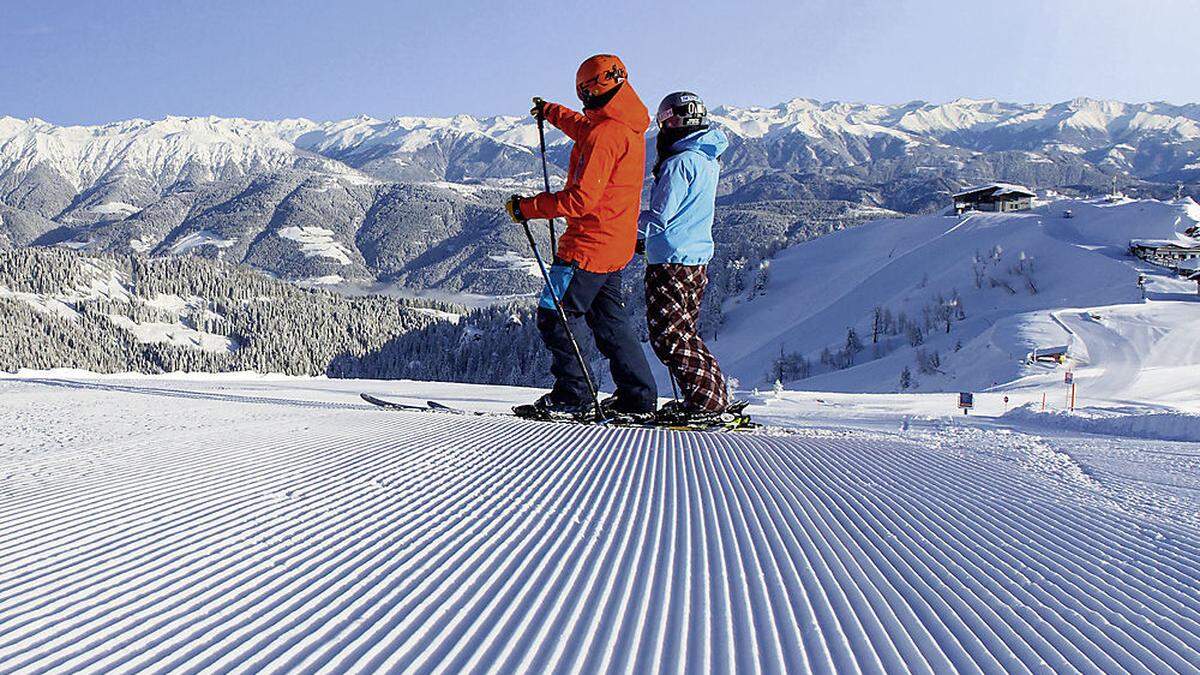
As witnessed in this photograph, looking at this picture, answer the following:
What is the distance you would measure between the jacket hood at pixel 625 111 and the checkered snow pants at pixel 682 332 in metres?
1.38

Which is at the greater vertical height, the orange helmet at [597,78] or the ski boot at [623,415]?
the orange helmet at [597,78]

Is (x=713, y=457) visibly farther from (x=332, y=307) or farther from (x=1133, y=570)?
(x=332, y=307)

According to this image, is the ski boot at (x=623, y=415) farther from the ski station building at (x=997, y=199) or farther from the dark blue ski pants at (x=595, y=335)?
the ski station building at (x=997, y=199)

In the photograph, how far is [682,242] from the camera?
745cm

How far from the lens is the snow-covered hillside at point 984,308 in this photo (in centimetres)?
5209

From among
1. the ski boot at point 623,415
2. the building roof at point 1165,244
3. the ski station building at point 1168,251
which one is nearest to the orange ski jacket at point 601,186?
the ski boot at point 623,415

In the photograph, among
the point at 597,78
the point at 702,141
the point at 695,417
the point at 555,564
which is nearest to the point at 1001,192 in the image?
the point at 702,141

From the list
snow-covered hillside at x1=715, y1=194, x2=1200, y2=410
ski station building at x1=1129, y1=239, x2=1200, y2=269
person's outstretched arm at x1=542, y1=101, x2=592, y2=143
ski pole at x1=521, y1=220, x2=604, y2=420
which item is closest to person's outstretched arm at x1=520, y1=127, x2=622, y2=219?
person's outstretched arm at x1=542, y1=101, x2=592, y2=143

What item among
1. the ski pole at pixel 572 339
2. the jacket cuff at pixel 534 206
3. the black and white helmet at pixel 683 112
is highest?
the black and white helmet at pixel 683 112

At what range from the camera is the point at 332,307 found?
506 feet

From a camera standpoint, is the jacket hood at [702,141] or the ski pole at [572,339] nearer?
the ski pole at [572,339]

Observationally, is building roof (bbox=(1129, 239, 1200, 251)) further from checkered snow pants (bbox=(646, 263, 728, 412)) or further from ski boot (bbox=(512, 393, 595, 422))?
ski boot (bbox=(512, 393, 595, 422))

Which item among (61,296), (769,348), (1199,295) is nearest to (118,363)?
(61,296)

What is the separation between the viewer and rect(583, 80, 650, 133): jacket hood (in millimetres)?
6754
